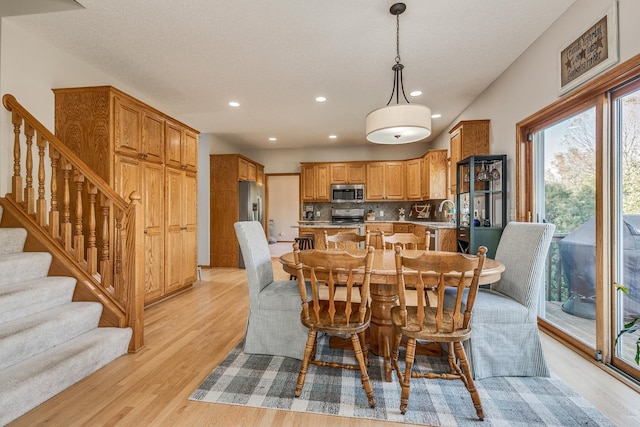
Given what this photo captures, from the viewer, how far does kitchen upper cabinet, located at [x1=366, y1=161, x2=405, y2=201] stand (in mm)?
6664

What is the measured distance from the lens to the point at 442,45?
9.36 ft

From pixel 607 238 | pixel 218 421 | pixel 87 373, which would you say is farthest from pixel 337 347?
pixel 607 238

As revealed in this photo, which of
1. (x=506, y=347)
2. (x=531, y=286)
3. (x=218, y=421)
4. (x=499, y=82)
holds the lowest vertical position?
(x=218, y=421)

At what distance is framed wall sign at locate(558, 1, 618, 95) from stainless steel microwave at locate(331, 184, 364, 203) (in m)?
4.46

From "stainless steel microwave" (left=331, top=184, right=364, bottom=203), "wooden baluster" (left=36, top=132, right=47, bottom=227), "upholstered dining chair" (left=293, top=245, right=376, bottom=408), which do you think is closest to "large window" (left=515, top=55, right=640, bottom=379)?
"upholstered dining chair" (left=293, top=245, right=376, bottom=408)

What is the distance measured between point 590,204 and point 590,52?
3.67 ft

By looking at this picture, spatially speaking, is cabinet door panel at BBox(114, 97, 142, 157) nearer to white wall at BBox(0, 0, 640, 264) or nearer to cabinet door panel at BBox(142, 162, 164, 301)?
cabinet door panel at BBox(142, 162, 164, 301)

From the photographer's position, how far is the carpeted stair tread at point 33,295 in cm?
191

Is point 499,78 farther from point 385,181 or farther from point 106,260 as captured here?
point 106,260

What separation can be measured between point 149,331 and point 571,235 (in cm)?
384

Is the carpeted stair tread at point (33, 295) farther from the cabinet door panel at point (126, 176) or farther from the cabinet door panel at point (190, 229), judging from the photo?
the cabinet door panel at point (190, 229)

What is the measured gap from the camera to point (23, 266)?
217 cm

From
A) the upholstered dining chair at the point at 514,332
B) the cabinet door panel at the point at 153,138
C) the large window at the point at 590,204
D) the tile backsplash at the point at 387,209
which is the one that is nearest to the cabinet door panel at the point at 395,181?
the tile backsplash at the point at 387,209

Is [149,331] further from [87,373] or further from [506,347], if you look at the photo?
[506,347]
